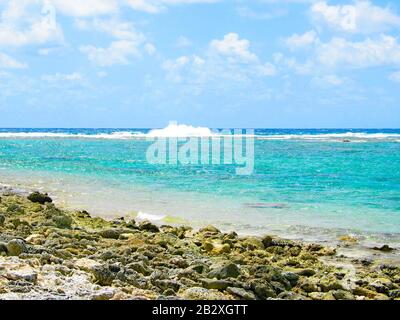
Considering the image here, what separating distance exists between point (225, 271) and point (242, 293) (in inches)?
23.3

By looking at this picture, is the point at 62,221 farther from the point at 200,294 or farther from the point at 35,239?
the point at 200,294

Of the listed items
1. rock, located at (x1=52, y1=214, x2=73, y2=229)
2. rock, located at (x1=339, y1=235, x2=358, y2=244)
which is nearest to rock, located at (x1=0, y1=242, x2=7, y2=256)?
rock, located at (x1=52, y1=214, x2=73, y2=229)

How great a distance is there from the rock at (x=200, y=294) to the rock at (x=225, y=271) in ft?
2.02

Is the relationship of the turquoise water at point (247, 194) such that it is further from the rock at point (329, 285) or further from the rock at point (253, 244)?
the rock at point (329, 285)

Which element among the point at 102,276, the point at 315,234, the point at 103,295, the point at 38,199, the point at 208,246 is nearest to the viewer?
the point at 103,295

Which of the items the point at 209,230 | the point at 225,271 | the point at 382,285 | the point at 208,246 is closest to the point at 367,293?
the point at 382,285

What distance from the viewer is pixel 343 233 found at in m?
11.0

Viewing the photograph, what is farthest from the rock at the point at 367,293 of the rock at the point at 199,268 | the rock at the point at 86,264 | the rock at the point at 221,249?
the rock at the point at 86,264

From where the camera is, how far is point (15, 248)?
22.2 ft

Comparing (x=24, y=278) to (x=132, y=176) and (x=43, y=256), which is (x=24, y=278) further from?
(x=132, y=176)

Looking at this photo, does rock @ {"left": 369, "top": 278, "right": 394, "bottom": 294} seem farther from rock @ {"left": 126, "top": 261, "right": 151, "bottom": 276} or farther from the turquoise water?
the turquoise water

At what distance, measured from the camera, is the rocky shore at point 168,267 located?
226 inches

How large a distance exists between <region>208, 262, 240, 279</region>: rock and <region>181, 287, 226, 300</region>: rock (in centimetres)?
62

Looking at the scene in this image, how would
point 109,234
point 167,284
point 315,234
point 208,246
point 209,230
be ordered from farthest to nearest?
point 315,234 < point 209,230 < point 109,234 < point 208,246 < point 167,284
